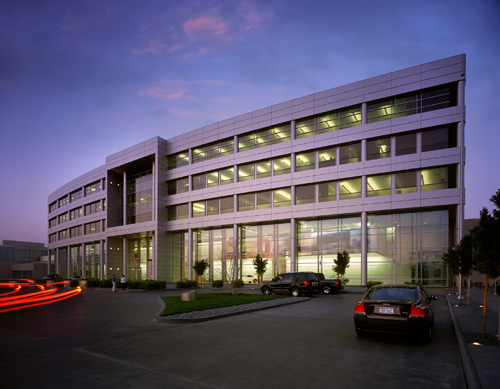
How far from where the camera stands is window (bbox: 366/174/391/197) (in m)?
32.9

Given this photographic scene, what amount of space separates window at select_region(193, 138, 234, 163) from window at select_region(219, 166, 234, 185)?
2.10 meters

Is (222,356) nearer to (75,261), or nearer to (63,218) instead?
(75,261)

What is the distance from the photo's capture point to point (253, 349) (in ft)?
26.8

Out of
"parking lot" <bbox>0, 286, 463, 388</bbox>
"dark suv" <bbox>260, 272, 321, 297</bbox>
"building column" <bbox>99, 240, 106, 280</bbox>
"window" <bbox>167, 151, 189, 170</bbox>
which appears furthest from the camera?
"building column" <bbox>99, 240, 106, 280</bbox>

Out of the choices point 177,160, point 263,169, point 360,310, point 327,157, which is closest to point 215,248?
point 263,169

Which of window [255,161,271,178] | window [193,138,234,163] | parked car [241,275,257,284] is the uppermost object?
window [193,138,234,163]

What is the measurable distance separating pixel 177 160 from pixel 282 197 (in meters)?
17.7

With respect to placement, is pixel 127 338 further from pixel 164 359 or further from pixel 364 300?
pixel 364 300

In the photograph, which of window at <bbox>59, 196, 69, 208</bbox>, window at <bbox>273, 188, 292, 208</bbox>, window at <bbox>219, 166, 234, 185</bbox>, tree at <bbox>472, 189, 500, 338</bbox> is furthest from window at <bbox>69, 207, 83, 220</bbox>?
tree at <bbox>472, 189, 500, 338</bbox>

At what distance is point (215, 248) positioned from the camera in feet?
143

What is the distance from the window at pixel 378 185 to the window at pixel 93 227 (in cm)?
4580

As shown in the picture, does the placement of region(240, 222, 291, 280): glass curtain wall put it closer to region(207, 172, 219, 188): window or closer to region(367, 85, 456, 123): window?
region(207, 172, 219, 188): window

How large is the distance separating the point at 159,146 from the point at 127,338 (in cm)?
4082

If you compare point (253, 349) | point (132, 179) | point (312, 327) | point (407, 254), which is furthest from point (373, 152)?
point (132, 179)
